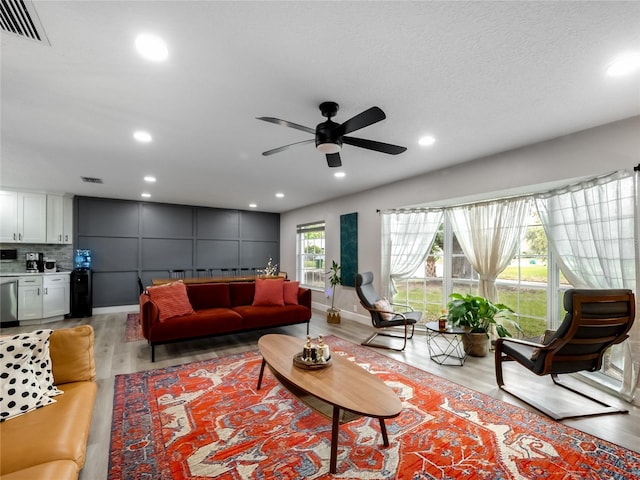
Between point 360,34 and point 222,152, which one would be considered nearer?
point 360,34

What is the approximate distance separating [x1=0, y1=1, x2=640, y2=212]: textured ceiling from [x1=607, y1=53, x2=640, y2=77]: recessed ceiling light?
0.21 ft

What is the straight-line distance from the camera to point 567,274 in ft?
10.8

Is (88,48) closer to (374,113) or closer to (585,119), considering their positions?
(374,113)

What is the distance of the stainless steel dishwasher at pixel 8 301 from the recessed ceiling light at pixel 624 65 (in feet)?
27.1

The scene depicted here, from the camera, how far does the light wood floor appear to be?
7.06 ft

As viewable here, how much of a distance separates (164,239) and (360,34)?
6.87 m

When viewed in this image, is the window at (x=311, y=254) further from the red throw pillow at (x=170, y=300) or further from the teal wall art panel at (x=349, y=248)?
the red throw pillow at (x=170, y=300)

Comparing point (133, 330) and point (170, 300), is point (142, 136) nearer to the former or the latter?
point (170, 300)

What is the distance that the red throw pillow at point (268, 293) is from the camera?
15.9 ft

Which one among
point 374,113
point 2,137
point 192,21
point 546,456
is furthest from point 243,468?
point 2,137

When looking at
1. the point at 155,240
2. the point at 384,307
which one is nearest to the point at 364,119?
the point at 384,307

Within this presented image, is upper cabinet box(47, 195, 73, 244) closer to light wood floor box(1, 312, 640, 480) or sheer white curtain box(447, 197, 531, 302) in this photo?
light wood floor box(1, 312, 640, 480)

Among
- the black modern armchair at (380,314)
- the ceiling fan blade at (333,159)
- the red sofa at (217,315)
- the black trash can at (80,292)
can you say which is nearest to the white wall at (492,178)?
the black modern armchair at (380,314)

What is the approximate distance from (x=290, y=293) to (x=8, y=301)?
5008 millimetres
